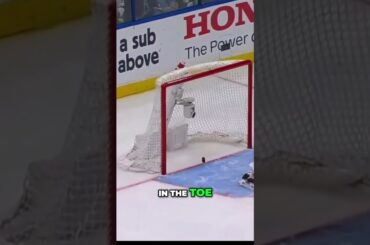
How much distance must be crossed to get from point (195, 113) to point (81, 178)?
14.6ft

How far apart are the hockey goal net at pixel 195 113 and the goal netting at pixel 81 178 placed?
10.6ft

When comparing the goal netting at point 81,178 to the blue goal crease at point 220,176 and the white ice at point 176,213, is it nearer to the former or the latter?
the white ice at point 176,213

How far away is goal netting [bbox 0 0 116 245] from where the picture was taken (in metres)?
1.64

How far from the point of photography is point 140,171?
5344mm

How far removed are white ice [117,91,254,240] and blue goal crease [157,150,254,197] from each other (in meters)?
0.09

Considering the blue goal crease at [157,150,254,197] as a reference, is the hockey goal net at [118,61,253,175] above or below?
above
